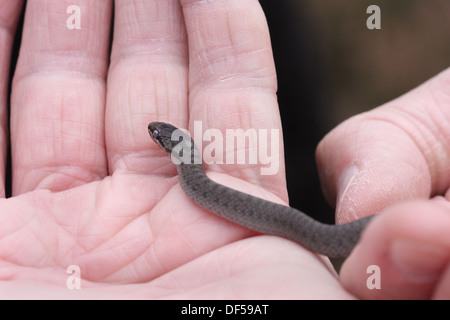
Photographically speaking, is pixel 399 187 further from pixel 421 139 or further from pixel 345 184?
pixel 421 139

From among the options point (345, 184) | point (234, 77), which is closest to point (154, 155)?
point (234, 77)

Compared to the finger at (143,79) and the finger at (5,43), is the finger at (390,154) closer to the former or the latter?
the finger at (143,79)

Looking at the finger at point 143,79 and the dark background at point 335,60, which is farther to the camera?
the dark background at point 335,60

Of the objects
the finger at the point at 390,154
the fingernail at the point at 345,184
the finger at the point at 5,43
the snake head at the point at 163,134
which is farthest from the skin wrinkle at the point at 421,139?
the finger at the point at 5,43

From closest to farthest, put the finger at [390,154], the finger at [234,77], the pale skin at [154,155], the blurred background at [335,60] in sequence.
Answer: the pale skin at [154,155] < the finger at [390,154] < the finger at [234,77] < the blurred background at [335,60]

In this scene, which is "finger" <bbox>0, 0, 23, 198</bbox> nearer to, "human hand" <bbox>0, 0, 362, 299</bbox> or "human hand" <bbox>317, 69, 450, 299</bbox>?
"human hand" <bbox>0, 0, 362, 299</bbox>
